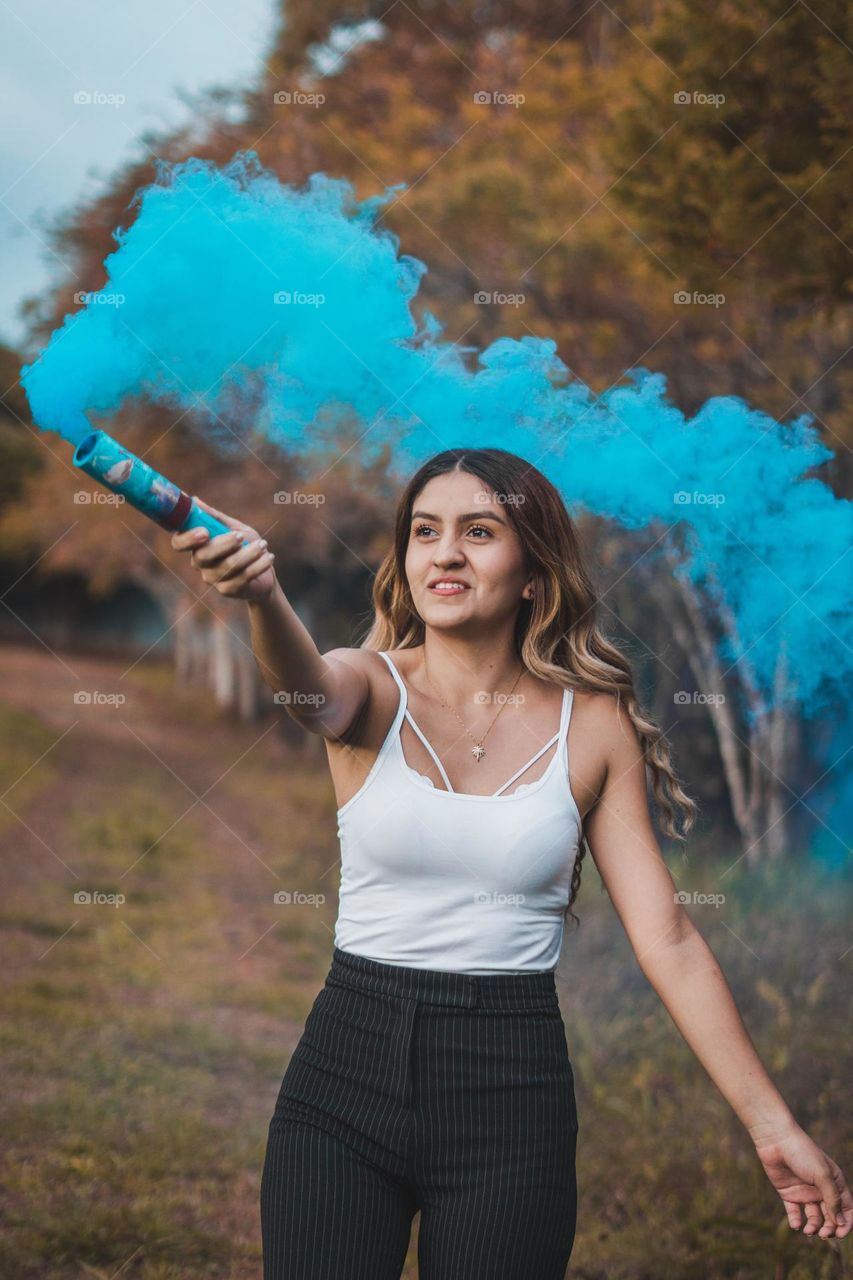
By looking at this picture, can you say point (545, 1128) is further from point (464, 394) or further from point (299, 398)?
point (299, 398)

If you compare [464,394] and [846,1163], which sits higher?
[464,394]

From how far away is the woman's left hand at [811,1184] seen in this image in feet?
7.54

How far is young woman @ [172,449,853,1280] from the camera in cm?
211

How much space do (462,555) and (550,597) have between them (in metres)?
0.23

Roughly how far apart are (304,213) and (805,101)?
7.49ft

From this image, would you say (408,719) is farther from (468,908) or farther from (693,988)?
(693,988)

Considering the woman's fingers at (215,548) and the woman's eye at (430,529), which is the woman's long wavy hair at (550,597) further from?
the woman's fingers at (215,548)

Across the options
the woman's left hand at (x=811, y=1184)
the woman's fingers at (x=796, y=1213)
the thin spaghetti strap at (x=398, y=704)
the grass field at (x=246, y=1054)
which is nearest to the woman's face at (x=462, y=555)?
the thin spaghetti strap at (x=398, y=704)

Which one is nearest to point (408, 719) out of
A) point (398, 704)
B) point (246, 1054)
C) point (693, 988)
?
point (398, 704)

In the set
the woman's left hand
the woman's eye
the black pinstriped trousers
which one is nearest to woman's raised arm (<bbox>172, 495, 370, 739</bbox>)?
the woman's eye

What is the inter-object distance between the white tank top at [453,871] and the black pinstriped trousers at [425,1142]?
5 cm

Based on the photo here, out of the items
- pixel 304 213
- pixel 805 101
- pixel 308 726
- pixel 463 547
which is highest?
pixel 805 101

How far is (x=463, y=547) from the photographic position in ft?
7.93

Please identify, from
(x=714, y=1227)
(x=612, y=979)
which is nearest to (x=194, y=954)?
(x=612, y=979)
